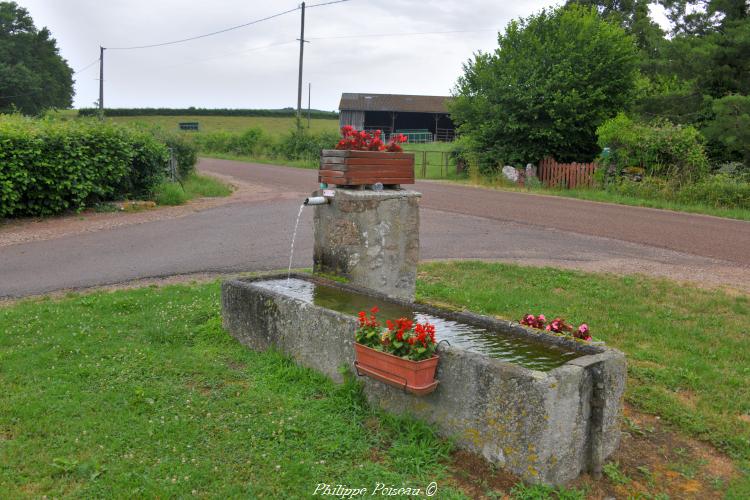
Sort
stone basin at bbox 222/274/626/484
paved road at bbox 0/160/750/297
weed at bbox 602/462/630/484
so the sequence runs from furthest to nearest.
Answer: paved road at bbox 0/160/750/297 → weed at bbox 602/462/630/484 → stone basin at bbox 222/274/626/484

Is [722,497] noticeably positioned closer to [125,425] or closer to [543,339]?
[543,339]

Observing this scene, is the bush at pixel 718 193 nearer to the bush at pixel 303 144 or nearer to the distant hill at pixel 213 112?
the bush at pixel 303 144

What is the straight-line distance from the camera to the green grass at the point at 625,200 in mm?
15969

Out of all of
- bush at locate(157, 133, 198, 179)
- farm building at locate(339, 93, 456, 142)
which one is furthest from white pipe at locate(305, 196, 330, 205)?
farm building at locate(339, 93, 456, 142)

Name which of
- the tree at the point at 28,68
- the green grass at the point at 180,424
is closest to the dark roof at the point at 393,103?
the tree at the point at 28,68

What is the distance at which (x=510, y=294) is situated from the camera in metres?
7.47

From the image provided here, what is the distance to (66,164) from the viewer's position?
45.4 feet

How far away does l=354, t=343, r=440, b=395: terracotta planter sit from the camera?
3.68 metres

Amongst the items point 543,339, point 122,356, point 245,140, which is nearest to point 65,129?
point 122,356

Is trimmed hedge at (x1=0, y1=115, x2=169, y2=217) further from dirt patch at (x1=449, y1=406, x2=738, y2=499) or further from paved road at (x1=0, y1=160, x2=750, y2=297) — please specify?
dirt patch at (x1=449, y1=406, x2=738, y2=499)

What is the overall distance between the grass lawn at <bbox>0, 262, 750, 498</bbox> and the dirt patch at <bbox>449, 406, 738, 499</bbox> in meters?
0.05

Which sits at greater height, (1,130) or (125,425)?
(1,130)

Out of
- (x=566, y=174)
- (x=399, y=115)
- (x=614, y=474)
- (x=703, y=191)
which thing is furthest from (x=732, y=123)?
(x=399, y=115)

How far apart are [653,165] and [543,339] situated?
16.6m
